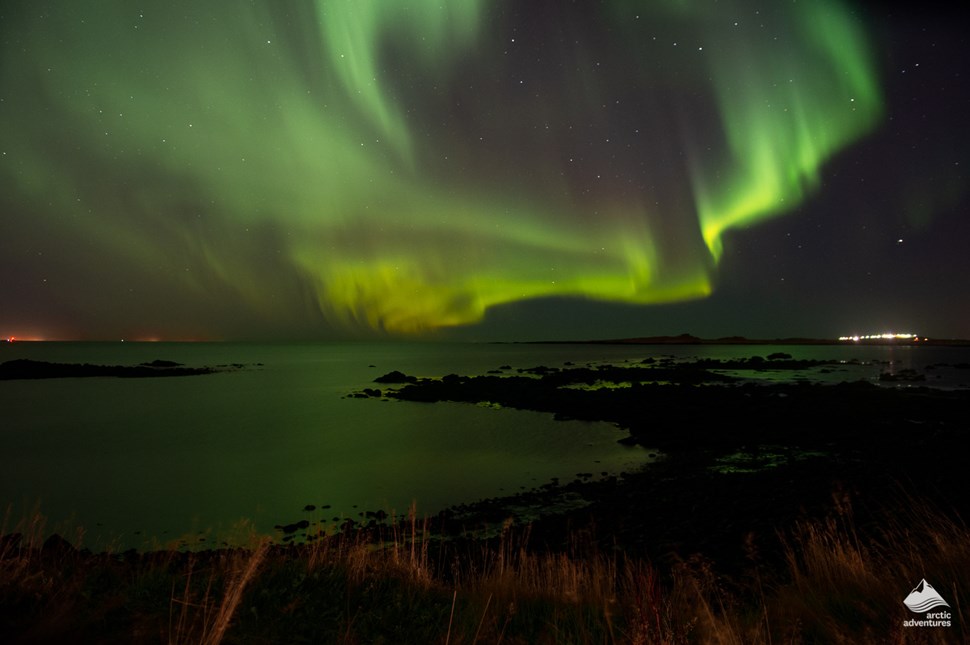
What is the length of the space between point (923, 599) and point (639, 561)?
540 cm

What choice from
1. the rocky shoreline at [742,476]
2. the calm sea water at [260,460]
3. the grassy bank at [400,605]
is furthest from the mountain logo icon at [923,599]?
the calm sea water at [260,460]

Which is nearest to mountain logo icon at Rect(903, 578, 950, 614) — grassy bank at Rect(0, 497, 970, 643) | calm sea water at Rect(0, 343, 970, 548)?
grassy bank at Rect(0, 497, 970, 643)

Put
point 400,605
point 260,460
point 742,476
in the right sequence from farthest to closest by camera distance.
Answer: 1. point 260,460
2. point 742,476
3. point 400,605

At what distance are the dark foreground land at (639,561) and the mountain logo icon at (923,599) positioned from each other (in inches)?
3.9

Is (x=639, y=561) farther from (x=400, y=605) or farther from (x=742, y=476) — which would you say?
(x=742, y=476)

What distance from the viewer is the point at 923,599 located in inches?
168

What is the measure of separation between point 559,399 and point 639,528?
26.3 meters

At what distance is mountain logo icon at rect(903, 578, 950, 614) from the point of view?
416 centimetres

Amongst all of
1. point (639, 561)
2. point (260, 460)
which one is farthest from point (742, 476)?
point (260, 460)

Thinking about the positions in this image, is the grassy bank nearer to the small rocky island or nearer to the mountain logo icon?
the mountain logo icon

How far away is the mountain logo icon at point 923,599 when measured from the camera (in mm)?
4160

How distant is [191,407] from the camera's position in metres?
40.8

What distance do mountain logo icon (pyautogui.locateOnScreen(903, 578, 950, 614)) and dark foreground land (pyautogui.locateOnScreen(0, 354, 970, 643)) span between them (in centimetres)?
A: 10

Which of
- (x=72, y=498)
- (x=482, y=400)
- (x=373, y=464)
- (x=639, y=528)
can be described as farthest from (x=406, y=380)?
(x=639, y=528)
